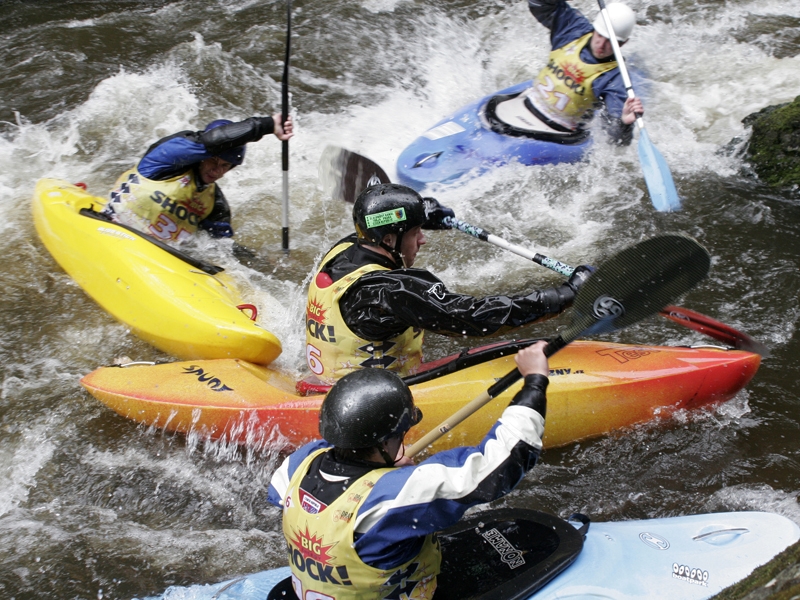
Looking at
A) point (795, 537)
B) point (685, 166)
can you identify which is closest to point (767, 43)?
point (685, 166)

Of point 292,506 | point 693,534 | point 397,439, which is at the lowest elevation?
point 693,534

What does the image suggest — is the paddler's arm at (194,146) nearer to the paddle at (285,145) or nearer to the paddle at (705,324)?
the paddle at (285,145)

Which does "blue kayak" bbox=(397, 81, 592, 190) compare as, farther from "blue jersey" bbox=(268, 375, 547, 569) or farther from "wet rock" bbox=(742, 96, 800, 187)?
"blue jersey" bbox=(268, 375, 547, 569)

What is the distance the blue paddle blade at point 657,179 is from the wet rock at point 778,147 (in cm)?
153

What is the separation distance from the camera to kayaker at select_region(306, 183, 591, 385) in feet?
10.0

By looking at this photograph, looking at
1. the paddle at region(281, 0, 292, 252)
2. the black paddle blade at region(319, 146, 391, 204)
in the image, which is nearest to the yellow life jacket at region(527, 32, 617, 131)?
the black paddle blade at region(319, 146, 391, 204)

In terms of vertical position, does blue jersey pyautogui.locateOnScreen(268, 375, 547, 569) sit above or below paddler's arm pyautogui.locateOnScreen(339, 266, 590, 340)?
above

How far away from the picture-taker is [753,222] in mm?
5484

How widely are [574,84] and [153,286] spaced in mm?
3441

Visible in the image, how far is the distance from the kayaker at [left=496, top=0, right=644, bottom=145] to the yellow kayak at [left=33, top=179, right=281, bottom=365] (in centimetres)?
286

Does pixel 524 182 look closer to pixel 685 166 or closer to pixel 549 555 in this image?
pixel 685 166

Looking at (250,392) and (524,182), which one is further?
(524,182)

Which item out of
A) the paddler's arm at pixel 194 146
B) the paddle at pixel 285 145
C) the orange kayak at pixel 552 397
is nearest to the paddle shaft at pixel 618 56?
the orange kayak at pixel 552 397

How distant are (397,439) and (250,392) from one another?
1.81 metres
